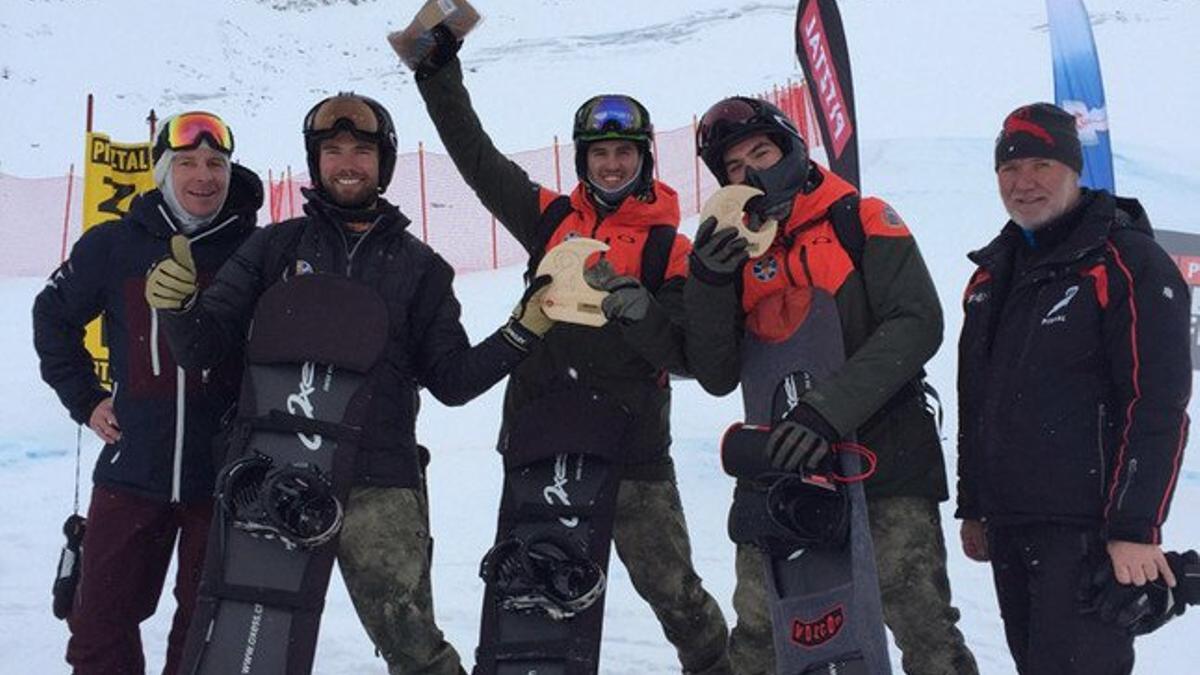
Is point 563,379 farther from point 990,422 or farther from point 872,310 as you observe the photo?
point 990,422

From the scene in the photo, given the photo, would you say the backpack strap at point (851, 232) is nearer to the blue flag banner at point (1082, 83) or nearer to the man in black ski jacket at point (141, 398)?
the man in black ski jacket at point (141, 398)

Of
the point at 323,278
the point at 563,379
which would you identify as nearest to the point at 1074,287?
the point at 563,379

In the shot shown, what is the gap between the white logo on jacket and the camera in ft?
9.52

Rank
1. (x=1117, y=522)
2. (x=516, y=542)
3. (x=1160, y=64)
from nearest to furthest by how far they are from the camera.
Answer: (x=1117, y=522)
(x=516, y=542)
(x=1160, y=64)

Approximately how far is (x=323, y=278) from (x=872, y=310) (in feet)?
5.33

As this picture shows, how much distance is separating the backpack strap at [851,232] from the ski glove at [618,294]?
574 millimetres

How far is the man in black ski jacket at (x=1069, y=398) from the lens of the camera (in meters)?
2.76

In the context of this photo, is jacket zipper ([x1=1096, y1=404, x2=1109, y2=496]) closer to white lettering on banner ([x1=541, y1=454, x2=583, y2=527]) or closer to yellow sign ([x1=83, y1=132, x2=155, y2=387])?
white lettering on banner ([x1=541, y1=454, x2=583, y2=527])

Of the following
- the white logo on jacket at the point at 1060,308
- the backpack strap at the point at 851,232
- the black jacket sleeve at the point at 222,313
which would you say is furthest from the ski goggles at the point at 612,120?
the white logo on jacket at the point at 1060,308

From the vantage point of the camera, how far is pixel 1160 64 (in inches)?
866

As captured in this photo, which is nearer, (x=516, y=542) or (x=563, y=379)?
(x=516, y=542)

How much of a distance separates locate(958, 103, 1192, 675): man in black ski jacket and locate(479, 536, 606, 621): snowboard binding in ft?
3.82

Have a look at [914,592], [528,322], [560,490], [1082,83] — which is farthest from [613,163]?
[1082,83]

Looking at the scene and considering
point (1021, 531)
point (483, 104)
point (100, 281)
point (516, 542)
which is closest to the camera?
point (1021, 531)
